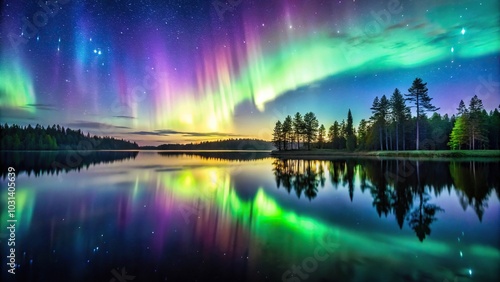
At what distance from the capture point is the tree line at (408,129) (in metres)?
51.8

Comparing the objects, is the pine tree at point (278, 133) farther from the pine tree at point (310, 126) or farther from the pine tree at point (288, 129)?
the pine tree at point (310, 126)

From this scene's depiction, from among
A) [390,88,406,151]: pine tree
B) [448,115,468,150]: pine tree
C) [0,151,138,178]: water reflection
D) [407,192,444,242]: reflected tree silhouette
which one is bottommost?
[0,151,138,178]: water reflection

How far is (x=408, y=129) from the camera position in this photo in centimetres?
6544

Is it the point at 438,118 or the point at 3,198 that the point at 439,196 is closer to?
the point at 3,198

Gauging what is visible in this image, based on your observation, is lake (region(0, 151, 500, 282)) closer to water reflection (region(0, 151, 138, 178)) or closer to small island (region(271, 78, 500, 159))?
water reflection (region(0, 151, 138, 178))

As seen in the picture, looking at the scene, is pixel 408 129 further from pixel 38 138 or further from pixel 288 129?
pixel 38 138

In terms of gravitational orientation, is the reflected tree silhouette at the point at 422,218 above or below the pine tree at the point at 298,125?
below

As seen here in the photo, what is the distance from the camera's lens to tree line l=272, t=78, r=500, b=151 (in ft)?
170

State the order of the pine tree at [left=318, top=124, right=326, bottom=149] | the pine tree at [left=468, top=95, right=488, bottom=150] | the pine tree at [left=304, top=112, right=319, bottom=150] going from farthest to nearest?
the pine tree at [left=318, top=124, right=326, bottom=149] < the pine tree at [left=304, top=112, right=319, bottom=150] < the pine tree at [left=468, top=95, right=488, bottom=150]

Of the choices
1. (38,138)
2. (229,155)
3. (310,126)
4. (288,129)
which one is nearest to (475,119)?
(310,126)

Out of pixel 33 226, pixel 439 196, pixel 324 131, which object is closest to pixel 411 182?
pixel 439 196

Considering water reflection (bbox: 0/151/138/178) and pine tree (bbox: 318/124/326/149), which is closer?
water reflection (bbox: 0/151/138/178)

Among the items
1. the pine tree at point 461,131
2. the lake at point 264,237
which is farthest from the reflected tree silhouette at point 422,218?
the pine tree at point 461,131

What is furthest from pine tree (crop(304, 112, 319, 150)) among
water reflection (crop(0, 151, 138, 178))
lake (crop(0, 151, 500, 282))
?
lake (crop(0, 151, 500, 282))
